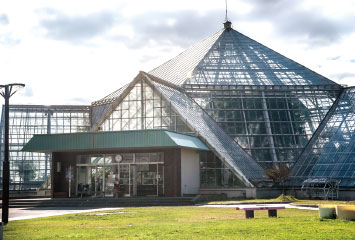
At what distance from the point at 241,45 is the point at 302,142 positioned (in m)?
17.2

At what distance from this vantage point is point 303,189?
3688 cm

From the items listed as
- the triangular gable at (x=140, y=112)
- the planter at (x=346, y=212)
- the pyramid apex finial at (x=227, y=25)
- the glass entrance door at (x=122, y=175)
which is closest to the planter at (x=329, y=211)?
the planter at (x=346, y=212)

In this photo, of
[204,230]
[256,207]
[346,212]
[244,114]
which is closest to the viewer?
[204,230]

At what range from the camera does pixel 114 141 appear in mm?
37188

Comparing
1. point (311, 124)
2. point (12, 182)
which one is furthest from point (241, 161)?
point (12, 182)

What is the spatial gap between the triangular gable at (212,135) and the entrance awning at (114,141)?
145 cm

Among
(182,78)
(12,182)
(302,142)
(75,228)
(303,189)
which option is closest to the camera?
(75,228)

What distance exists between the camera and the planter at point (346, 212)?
59.6 ft

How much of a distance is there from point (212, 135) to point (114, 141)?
8.91 metres

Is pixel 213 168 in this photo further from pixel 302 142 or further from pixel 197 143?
pixel 302 142

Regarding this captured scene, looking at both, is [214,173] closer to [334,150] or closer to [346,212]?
[334,150]

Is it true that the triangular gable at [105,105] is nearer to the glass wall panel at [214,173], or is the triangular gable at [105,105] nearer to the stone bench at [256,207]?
the glass wall panel at [214,173]

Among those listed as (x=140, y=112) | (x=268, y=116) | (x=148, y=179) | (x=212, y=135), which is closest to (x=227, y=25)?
(x=268, y=116)

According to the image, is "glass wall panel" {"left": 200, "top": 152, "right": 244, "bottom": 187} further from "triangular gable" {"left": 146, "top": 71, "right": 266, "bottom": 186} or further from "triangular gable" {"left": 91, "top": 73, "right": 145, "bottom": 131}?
"triangular gable" {"left": 91, "top": 73, "right": 145, "bottom": 131}
